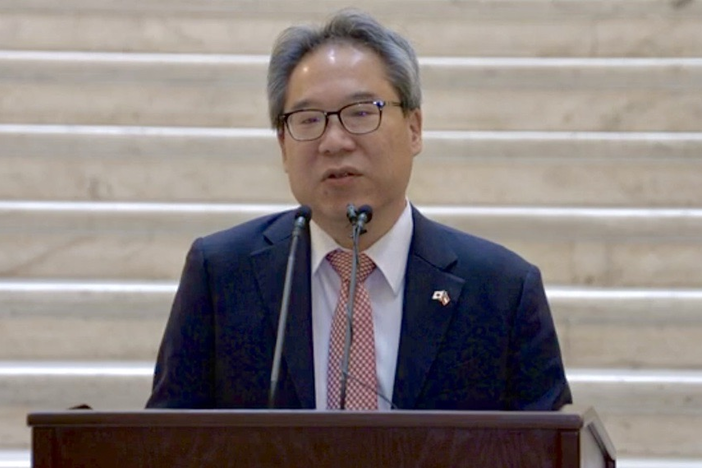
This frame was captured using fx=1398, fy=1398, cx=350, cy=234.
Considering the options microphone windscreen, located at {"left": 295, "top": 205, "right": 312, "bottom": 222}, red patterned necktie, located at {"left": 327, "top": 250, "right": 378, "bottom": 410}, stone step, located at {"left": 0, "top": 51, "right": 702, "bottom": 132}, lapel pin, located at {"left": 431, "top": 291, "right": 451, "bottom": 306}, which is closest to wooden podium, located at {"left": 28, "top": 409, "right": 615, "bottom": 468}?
microphone windscreen, located at {"left": 295, "top": 205, "right": 312, "bottom": 222}

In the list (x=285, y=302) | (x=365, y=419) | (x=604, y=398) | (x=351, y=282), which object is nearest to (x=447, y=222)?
(x=604, y=398)

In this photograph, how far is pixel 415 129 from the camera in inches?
115

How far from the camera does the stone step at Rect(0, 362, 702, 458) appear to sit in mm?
4504

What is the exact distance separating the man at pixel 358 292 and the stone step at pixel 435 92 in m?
2.23

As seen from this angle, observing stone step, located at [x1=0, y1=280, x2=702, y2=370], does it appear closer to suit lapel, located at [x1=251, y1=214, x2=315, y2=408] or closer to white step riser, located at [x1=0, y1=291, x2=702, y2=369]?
white step riser, located at [x1=0, y1=291, x2=702, y2=369]

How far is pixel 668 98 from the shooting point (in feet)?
16.6

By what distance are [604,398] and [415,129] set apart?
6.19 ft

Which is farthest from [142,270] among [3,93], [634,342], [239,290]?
[239,290]

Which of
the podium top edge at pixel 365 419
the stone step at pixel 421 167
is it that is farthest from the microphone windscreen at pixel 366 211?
the stone step at pixel 421 167

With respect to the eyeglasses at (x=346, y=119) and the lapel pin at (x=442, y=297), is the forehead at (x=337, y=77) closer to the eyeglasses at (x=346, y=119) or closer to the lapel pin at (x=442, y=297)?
the eyeglasses at (x=346, y=119)

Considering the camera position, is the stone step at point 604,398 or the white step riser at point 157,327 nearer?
the stone step at point 604,398

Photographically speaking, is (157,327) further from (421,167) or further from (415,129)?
(415,129)

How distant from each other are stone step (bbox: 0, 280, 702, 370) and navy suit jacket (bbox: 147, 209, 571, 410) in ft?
5.94

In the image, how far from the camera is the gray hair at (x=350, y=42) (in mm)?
2816
